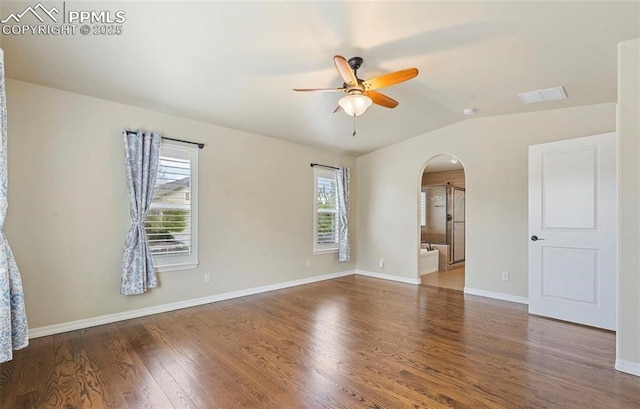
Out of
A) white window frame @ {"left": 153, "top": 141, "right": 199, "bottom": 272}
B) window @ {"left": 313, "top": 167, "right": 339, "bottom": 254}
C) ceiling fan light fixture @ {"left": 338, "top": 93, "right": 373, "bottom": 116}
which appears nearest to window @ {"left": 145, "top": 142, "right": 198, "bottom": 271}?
white window frame @ {"left": 153, "top": 141, "right": 199, "bottom": 272}

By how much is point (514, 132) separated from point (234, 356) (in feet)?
15.2

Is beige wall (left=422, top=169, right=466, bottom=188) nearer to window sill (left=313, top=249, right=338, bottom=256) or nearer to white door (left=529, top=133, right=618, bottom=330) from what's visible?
window sill (left=313, top=249, right=338, bottom=256)

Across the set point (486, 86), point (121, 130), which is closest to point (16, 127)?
point (121, 130)

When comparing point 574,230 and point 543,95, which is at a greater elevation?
point 543,95

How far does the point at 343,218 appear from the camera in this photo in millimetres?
6098

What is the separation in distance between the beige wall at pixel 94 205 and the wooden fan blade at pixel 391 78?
2.56 metres

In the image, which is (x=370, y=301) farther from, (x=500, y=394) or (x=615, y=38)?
(x=615, y=38)

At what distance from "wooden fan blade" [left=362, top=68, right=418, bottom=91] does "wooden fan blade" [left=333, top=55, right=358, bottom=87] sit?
14 centimetres

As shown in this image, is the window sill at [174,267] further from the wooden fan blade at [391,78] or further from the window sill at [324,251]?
the wooden fan blade at [391,78]

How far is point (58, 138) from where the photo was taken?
3203 millimetres

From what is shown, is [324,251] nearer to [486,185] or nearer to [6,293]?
[486,185]

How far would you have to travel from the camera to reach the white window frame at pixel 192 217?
12.8 ft

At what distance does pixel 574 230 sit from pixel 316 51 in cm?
353

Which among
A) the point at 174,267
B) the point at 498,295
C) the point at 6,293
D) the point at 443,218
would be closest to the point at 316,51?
the point at 6,293
